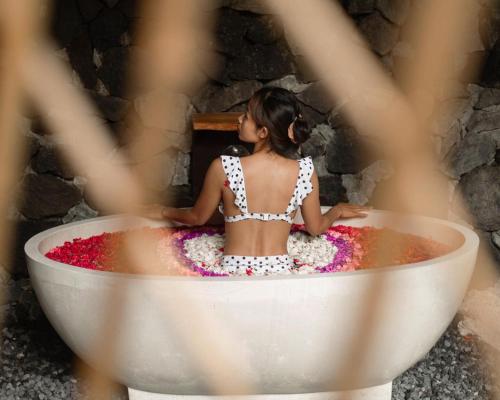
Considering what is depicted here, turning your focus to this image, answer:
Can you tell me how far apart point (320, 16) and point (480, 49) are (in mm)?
2778

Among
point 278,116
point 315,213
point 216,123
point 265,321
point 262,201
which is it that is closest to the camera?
point 265,321

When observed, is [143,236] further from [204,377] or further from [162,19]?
[162,19]

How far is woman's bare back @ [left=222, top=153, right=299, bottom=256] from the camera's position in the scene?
2072 millimetres

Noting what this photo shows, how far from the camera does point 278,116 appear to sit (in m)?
2.01

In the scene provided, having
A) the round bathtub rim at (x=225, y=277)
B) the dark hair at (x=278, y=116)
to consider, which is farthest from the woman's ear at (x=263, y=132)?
the round bathtub rim at (x=225, y=277)

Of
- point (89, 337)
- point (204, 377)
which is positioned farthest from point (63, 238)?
point (204, 377)

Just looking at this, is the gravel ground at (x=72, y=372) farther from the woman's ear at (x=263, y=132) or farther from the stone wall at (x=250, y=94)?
the woman's ear at (x=263, y=132)

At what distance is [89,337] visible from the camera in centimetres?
182

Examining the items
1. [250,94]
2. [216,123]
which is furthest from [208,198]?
[250,94]

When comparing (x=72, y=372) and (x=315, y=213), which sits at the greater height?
(x=315, y=213)

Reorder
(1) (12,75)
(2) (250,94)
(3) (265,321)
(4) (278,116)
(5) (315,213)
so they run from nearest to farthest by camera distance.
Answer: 1. (1) (12,75)
2. (3) (265,321)
3. (4) (278,116)
4. (5) (315,213)
5. (2) (250,94)

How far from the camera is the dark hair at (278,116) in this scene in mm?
2000

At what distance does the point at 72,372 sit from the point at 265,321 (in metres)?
1.01

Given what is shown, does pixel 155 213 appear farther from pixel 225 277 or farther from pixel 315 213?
pixel 225 277
